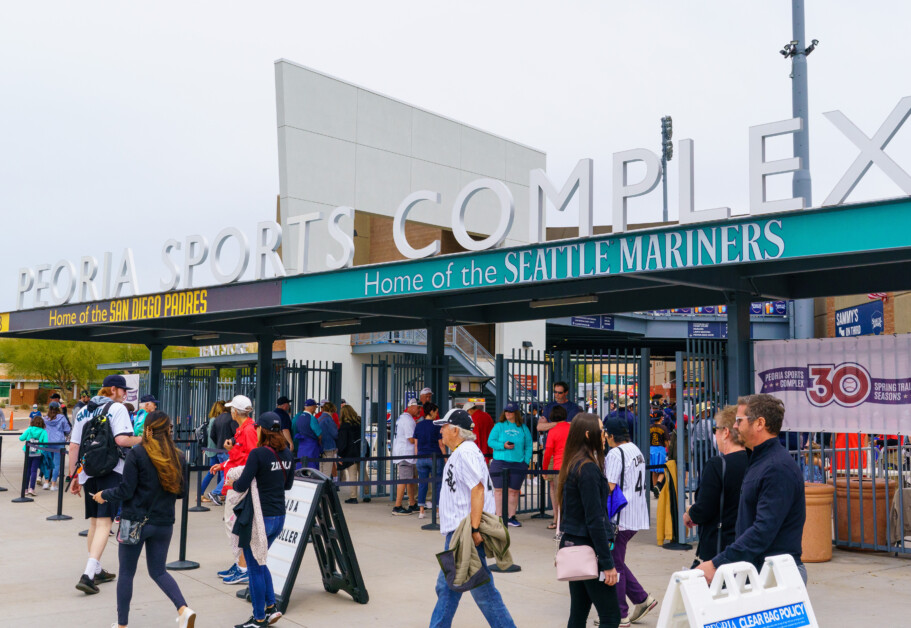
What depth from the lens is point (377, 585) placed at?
8641 mm

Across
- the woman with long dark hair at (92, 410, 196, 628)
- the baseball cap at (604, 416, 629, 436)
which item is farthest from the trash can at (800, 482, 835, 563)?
the woman with long dark hair at (92, 410, 196, 628)

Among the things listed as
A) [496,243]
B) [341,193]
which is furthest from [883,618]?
[341,193]

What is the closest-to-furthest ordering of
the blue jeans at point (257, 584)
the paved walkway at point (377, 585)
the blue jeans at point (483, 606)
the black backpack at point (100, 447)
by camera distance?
the blue jeans at point (483, 606), the blue jeans at point (257, 584), the paved walkway at point (377, 585), the black backpack at point (100, 447)

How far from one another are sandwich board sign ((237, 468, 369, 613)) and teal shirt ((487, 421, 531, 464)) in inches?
177

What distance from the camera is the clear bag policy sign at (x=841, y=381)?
9.86 meters

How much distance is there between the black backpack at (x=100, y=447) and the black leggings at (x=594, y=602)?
4689 millimetres

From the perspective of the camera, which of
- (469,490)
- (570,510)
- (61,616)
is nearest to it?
(570,510)

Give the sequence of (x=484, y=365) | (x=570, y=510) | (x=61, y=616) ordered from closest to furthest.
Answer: (x=570, y=510), (x=61, y=616), (x=484, y=365)

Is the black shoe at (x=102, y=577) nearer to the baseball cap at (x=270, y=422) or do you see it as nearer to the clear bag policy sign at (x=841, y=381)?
the baseball cap at (x=270, y=422)

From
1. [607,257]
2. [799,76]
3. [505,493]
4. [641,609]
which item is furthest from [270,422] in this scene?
[799,76]

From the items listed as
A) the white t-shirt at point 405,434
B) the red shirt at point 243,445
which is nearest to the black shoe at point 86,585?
the red shirt at point 243,445

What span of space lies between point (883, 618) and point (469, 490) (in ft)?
12.9

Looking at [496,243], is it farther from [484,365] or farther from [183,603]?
[484,365]

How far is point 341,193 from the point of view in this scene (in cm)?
2516
